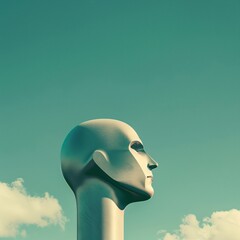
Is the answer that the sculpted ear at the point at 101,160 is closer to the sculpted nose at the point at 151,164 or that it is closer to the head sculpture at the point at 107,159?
the head sculpture at the point at 107,159

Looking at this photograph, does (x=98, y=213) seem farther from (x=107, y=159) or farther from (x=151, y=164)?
(x=151, y=164)

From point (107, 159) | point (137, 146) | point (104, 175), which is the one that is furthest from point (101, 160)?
point (137, 146)

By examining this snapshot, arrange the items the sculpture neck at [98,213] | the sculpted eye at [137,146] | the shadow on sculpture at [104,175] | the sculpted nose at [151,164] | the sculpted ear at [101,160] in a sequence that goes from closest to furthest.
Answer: the sculpture neck at [98,213] → the shadow on sculpture at [104,175] → the sculpted ear at [101,160] → the sculpted eye at [137,146] → the sculpted nose at [151,164]

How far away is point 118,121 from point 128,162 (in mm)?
1298

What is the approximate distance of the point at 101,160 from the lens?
11.7m

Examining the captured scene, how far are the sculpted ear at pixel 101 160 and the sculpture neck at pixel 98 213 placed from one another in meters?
0.37

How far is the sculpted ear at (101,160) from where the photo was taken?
11.7 metres

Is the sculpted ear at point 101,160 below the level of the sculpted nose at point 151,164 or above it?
below

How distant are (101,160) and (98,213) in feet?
4.26

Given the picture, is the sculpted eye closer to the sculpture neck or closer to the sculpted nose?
the sculpted nose

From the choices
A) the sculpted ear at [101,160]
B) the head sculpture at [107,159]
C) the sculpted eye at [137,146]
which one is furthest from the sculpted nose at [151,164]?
the sculpted ear at [101,160]

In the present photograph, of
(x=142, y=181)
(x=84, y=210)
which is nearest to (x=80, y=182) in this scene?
(x=84, y=210)

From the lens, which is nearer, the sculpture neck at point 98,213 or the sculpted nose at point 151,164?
the sculpture neck at point 98,213

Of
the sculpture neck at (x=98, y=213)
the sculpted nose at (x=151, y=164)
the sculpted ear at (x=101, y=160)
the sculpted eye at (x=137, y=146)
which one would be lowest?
the sculpture neck at (x=98, y=213)
